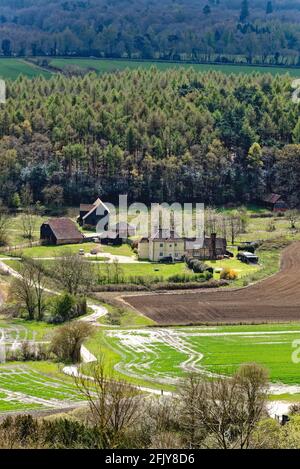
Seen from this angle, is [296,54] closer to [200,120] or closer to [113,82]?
[113,82]

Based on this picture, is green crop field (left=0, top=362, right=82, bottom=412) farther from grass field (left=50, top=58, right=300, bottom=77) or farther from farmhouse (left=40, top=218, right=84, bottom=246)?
grass field (left=50, top=58, right=300, bottom=77)

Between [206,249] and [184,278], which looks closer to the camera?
[184,278]

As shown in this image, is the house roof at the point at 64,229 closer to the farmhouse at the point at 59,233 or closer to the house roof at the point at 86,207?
the farmhouse at the point at 59,233

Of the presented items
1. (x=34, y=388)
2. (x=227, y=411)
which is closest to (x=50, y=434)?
(x=227, y=411)

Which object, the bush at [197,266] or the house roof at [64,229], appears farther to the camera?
the house roof at [64,229]

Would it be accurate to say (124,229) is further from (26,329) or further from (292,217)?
(26,329)

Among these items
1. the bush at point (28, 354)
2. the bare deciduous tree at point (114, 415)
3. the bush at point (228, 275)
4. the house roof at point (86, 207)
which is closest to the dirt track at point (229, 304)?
the bush at point (228, 275)

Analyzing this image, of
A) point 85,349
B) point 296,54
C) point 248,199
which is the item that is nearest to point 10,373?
point 85,349
